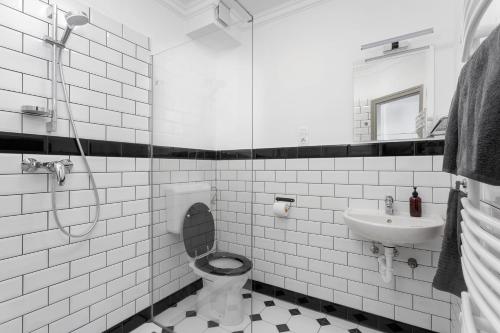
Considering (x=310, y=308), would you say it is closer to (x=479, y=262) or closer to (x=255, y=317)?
(x=255, y=317)

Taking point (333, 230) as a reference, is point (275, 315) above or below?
below

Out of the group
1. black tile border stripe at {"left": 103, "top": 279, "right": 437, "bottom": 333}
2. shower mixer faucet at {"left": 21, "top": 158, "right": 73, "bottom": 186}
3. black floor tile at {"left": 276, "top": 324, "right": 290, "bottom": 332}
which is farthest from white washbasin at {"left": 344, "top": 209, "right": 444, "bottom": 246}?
shower mixer faucet at {"left": 21, "top": 158, "right": 73, "bottom": 186}

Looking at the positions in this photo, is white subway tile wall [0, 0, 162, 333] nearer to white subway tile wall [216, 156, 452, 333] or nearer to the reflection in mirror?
white subway tile wall [216, 156, 452, 333]

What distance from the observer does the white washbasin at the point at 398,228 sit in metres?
1.41

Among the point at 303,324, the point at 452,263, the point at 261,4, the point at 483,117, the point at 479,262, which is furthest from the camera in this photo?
the point at 261,4

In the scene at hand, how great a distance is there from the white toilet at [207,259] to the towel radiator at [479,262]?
118 cm

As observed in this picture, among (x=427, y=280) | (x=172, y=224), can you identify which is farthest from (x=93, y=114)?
(x=427, y=280)

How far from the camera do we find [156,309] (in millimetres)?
1918

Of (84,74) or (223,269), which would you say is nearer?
(84,74)

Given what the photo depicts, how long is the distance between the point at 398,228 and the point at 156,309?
1.84m

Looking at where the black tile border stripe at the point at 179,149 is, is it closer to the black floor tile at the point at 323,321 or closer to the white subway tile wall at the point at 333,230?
the white subway tile wall at the point at 333,230

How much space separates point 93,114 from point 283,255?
1846 mm

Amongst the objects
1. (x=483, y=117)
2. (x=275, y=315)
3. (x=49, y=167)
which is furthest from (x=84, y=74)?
(x=275, y=315)

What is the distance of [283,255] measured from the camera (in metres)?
2.20
